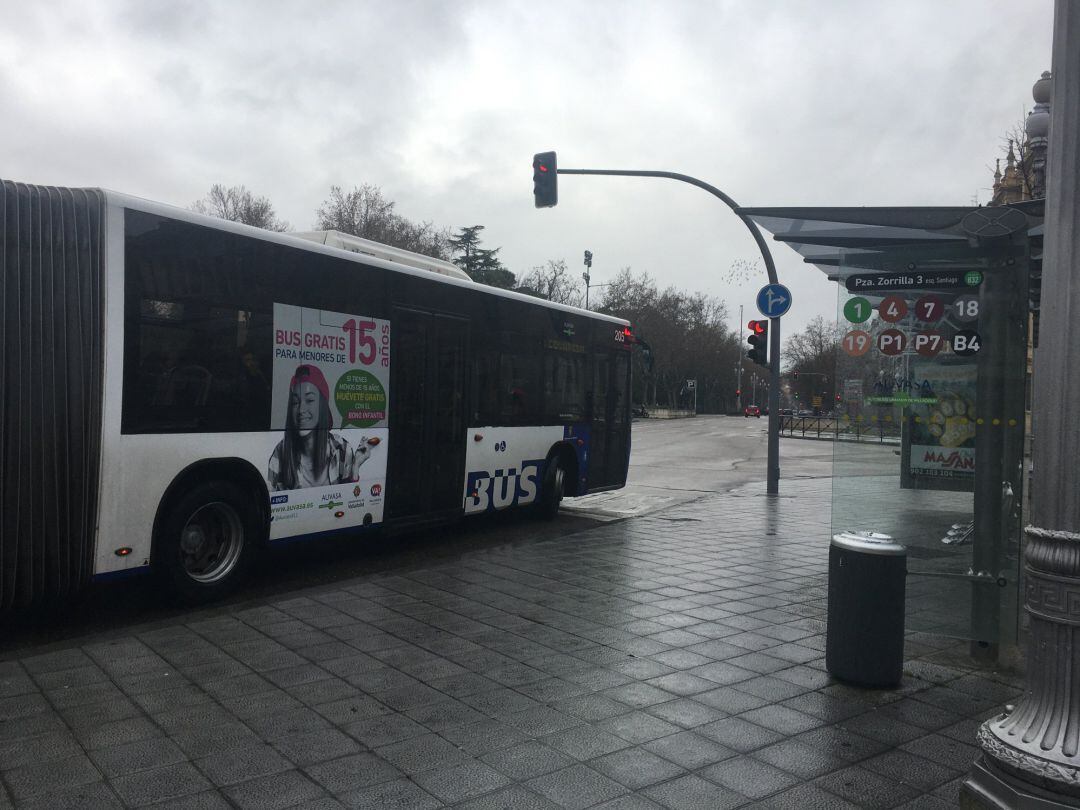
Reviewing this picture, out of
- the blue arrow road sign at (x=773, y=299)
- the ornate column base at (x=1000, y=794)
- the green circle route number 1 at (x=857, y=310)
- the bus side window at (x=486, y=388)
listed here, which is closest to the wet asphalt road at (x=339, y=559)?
the bus side window at (x=486, y=388)

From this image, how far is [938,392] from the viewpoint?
6348mm

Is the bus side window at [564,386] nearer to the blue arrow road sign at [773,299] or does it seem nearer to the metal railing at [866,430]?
the blue arrow road sign at [773,299]

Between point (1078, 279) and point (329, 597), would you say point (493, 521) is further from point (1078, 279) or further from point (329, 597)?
point (1078, 279)

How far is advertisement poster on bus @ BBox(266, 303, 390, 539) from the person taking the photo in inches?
309

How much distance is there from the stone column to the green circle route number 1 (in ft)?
10.4

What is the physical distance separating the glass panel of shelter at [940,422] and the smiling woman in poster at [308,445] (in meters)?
4.47

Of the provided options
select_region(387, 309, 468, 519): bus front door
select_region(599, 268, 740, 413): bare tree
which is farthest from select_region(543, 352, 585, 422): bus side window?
select_region(599, 268, 740, 413): bare tree

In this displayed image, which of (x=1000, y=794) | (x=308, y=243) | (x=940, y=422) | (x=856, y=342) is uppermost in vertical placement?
(x=308, y=243)

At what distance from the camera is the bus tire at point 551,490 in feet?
41.1

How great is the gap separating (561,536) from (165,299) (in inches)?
243

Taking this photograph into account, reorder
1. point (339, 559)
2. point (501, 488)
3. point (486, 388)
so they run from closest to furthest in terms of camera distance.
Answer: point (339, 559) < point (486, 388) < point (501, 488)

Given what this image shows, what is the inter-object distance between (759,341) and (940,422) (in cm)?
1191

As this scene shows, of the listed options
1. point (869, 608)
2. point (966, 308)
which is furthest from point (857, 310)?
point (869, 608)

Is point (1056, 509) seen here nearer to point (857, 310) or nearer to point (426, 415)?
point (857, 310)
